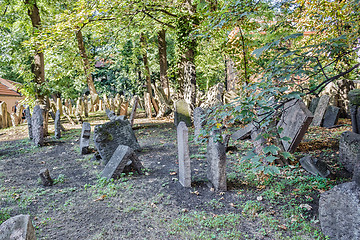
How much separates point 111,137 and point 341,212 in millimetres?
5065

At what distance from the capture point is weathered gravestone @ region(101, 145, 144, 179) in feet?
15.5

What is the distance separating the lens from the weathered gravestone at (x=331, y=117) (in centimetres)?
829

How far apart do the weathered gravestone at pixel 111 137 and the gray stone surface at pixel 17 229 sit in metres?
4.15

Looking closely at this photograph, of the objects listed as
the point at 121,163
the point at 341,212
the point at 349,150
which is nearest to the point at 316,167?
the point at 349,150

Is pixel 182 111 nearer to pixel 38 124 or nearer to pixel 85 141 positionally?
pixel 85 141

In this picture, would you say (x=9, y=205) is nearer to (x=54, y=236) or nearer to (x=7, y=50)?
(x=54, y=236)

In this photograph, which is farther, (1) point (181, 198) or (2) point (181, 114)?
(2) point (181, 114)

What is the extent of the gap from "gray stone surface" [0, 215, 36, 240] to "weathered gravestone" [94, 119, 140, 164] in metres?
Result: 4.15

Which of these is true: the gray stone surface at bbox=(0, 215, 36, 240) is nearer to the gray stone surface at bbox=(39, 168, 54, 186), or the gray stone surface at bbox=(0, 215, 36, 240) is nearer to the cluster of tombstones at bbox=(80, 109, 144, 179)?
the cluster of tombstones at bbox=(80, 109, 144, 179)

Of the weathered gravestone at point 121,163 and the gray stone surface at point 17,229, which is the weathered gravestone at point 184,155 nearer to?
the weathered gravestone at point 121,163

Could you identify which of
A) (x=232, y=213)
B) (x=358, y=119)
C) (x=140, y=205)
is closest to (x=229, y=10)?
(x=232, y=213)

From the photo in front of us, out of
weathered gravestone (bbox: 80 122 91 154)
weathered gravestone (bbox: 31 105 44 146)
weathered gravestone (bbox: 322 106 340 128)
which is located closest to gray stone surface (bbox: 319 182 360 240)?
weathered gravestone (bbox: 80 122 91 154)

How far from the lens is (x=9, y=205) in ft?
12.8

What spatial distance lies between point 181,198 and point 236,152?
281cm
